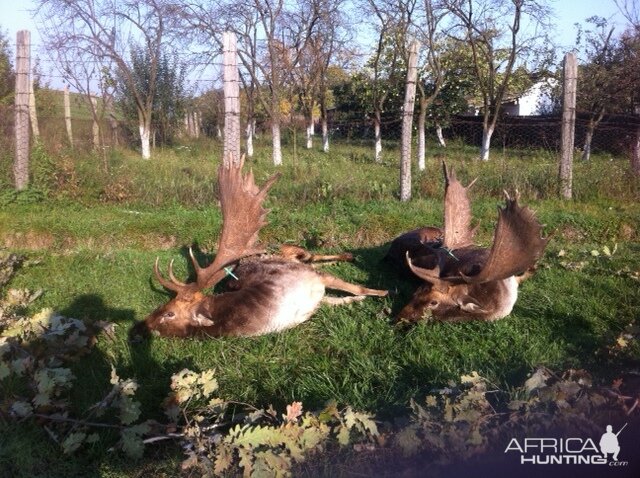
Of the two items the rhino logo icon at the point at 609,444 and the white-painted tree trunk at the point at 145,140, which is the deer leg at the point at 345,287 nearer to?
the rhino logo icon at the point at 609,444

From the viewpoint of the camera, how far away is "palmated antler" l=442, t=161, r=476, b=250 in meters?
6.00

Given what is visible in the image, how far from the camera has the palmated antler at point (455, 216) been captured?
6000 millimetres

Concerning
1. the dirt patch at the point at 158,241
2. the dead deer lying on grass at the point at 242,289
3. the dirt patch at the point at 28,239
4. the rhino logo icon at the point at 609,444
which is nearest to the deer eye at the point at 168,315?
the dead deer lying on grass at the point at 242,289

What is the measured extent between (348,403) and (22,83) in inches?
310

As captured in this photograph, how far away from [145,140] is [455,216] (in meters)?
10.3

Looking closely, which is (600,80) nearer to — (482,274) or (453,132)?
(453,132)

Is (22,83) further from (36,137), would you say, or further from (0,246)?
(0,246)

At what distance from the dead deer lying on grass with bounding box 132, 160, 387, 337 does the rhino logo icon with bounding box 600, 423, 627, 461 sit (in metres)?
2.67

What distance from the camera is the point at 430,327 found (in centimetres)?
484

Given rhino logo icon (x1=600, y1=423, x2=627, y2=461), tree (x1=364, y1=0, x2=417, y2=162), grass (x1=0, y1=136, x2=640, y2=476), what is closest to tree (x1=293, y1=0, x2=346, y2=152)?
tree (x1=364, y1=0, x2=417, y2=162)

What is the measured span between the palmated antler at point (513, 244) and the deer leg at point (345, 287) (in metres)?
0.99

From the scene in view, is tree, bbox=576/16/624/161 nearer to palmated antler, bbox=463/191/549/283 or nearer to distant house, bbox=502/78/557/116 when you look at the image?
distant house, bbox=502/78/557/116

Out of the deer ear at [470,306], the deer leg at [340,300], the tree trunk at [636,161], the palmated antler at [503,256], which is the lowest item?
the deer leg at [340,300]

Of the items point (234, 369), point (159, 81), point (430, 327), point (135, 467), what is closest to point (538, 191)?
point (430, 327)
